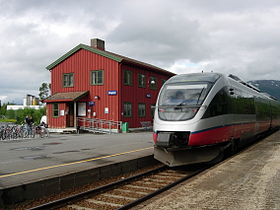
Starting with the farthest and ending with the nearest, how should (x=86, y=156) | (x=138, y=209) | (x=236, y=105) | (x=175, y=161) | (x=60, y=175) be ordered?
(x=236, y=105), (x=86, y=156), (x=175, y=161), (x=60, y=175), (x=138, y=209)

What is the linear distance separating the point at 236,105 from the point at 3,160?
8.64 meters

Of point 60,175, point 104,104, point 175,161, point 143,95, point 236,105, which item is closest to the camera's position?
point 60,175

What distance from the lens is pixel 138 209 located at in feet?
19.2

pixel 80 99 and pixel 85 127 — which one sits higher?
pixel 80 99

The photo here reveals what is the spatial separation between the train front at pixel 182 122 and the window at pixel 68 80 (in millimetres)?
20037

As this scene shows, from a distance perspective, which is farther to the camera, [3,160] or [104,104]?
[104,104]

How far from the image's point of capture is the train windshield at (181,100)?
374 inches

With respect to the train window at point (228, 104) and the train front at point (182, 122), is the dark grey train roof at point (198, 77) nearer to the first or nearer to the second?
the train front at point (182, 122)

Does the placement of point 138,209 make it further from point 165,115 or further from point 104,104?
point 104,104

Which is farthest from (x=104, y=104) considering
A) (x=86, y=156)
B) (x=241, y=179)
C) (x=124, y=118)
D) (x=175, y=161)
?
(x=241, y=179)

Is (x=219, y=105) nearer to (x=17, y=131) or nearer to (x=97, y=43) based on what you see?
(x=17, y=131)

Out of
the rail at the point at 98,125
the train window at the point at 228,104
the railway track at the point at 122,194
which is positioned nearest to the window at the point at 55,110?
the rail at the point at 98,125

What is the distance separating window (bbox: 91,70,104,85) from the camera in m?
27.6

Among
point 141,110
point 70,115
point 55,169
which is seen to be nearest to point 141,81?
point 141,110
